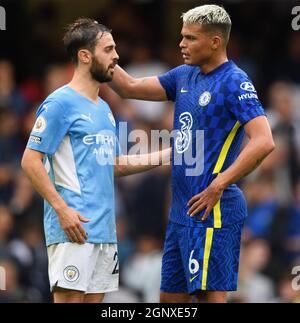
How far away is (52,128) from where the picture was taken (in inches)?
297

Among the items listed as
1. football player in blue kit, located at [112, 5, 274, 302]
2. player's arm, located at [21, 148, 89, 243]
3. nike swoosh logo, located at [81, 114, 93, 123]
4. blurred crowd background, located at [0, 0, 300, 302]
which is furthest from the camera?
blurred crowd background, located at [0, 0, 300, 302]

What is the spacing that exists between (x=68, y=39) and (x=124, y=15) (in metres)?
6.43

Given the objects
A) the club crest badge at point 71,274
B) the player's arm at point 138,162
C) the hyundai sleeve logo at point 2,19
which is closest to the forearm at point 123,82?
the player's arm at point 138,162

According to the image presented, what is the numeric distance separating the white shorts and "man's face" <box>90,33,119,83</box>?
3.86 feet

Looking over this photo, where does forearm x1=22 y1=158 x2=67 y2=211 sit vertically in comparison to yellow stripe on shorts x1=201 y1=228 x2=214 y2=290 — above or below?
above

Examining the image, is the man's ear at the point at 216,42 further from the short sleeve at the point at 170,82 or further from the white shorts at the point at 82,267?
the white shorts at the point at 82,267

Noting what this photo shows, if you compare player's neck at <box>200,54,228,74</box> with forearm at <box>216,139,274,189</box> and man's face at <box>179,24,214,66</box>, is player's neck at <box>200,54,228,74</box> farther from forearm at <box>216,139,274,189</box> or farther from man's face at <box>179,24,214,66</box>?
forearm at <box>216,139,274,189</box>

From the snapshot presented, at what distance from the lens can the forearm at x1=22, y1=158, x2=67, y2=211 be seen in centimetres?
746

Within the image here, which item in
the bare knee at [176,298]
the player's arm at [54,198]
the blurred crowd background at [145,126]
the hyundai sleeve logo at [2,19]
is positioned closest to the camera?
the player's arm at [54,198]

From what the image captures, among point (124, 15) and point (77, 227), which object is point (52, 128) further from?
point (124, 15)

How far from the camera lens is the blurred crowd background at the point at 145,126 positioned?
11.7 meters

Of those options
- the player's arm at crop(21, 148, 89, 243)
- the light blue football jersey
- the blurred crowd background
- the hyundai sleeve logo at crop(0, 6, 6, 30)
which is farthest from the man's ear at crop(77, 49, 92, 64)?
the hyundai sleeve logo at crop(0, 6, 6, 30)

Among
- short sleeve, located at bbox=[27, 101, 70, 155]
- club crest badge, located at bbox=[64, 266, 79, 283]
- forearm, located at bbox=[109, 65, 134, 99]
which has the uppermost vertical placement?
forearm, located at bbox=[109, 65, 134, 99]
